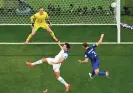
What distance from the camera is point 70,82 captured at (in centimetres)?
1516

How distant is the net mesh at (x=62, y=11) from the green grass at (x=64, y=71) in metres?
4.08

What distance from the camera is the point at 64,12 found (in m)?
24.2

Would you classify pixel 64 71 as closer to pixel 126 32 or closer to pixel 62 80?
pixel 62 80

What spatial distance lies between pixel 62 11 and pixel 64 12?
6.0 inches

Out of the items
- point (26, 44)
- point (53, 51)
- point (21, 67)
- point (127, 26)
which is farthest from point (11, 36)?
point (127, 26)

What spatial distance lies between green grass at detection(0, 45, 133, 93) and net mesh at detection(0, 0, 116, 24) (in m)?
4.08

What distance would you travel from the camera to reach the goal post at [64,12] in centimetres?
2309

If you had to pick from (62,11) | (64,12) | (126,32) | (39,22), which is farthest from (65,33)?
(126,32)

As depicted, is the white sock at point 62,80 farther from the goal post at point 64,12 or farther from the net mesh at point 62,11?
the net mesh at point 62,11

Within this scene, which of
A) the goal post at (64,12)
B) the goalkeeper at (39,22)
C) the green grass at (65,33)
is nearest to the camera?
the goalkeeper at (39,22)

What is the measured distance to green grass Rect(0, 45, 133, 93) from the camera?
14.6 m

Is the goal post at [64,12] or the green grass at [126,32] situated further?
the goal post at [64,12]

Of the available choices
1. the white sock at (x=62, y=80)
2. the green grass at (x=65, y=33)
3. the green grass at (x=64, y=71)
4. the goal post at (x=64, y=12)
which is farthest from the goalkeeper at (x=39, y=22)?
the white sock at (x=62, y=80)

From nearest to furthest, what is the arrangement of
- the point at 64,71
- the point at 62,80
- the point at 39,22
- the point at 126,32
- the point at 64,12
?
the point at 62,80 → the point at 64,71 → the point at 39,22 → the point at 126,32 → the point at 64,12
